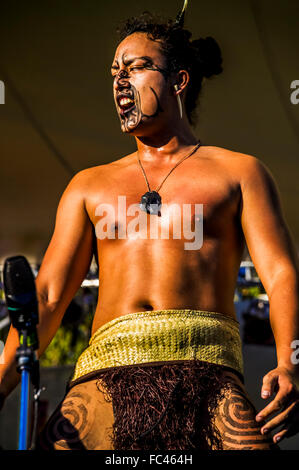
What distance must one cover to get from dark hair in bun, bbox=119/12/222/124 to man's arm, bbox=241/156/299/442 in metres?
0.47

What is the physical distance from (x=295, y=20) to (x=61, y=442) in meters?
4.21

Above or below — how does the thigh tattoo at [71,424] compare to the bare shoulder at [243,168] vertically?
below

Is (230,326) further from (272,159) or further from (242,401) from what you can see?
(272,159)

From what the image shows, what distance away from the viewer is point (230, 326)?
6.18ft

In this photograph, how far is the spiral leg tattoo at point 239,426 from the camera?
164cm

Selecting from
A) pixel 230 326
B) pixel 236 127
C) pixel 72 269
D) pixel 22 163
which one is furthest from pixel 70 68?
pixel 230 326

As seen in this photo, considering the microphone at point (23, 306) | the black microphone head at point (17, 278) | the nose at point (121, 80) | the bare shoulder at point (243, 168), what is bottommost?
the microphone at point (23, 306)

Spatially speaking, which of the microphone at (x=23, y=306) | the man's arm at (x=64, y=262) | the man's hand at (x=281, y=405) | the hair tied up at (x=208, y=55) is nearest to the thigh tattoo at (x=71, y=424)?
the man's arm at (x=64, y=262)

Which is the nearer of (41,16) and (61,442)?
(61,442)

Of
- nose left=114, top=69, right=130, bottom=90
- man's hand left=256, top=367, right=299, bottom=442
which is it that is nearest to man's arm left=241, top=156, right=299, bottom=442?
man's hand left=256, top=367, right=299, bottom=442

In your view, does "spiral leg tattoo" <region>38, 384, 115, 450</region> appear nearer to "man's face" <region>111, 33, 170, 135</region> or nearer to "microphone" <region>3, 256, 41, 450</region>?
"microphone" <region>3, 256, 41, 450</region>

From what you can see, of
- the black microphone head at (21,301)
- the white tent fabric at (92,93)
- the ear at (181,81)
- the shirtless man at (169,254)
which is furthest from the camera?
the white tent fabric at (92,93)

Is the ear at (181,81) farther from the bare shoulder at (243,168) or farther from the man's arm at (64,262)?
the man's arm at (64,262)

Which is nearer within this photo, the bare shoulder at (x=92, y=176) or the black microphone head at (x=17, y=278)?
the black microphone head at (x=17, y=278)
